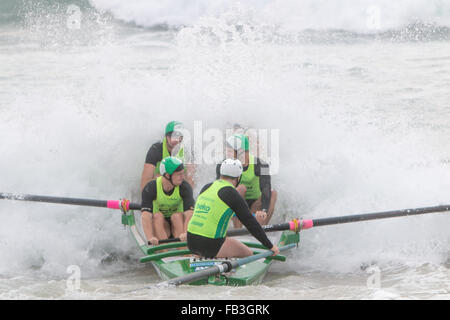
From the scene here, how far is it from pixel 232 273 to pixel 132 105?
483 cm

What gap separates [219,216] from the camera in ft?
16.2

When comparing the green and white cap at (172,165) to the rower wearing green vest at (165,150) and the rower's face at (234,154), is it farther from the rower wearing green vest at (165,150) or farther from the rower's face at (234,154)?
the rower wearing green vest at (165,150)

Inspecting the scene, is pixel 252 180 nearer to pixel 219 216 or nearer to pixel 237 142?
pixel 237 142

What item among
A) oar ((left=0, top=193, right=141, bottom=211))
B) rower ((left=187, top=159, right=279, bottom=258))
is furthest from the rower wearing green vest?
rower ((left=187, top=159, right=279, bottom=258))

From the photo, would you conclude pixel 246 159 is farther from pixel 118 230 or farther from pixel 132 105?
pixel 132 105

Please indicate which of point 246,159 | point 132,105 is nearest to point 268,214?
point 246,159

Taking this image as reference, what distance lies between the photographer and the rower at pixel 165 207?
5887 millimetres

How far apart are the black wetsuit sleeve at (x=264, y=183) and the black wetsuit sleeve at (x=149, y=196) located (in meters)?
1.40

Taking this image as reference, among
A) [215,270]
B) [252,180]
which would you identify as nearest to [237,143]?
[252,180]

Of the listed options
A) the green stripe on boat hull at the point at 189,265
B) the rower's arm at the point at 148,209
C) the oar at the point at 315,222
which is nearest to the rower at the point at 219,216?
the green stripe on boat hull at the point at 189,265

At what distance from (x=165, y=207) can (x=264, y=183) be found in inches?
52.3

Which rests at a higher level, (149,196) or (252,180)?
(252,180)

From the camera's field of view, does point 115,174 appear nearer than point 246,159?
No

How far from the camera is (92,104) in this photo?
9375 millimetres
